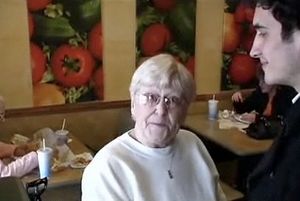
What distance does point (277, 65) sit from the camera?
3.41ft

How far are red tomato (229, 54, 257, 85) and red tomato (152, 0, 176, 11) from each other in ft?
2.23

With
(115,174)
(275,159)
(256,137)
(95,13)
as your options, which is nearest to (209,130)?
(256,137)

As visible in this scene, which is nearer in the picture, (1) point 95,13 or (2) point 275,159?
(2) point 275,159

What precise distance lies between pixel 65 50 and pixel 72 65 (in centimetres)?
11

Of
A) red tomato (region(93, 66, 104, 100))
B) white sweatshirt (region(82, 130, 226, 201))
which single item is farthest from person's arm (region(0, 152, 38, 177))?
red tomato (region(93, 66, 104, 100))

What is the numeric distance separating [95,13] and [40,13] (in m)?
0.36

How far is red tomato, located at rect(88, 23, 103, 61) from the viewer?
3.08 meters

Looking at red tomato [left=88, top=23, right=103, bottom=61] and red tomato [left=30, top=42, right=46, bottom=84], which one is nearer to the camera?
red tomato [left=30, top=42, right=46, bottom=84]

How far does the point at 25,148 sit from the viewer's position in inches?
98.5

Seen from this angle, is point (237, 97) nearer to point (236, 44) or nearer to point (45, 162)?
point (236, 44)

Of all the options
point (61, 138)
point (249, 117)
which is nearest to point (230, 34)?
point (249, 117)

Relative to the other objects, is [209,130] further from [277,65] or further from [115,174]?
[277,65]

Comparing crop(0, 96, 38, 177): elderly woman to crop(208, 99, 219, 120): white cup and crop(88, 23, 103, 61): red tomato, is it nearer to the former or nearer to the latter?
crop(88, 23, 103, 61): red tomato

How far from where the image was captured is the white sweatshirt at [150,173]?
150 centimetres
